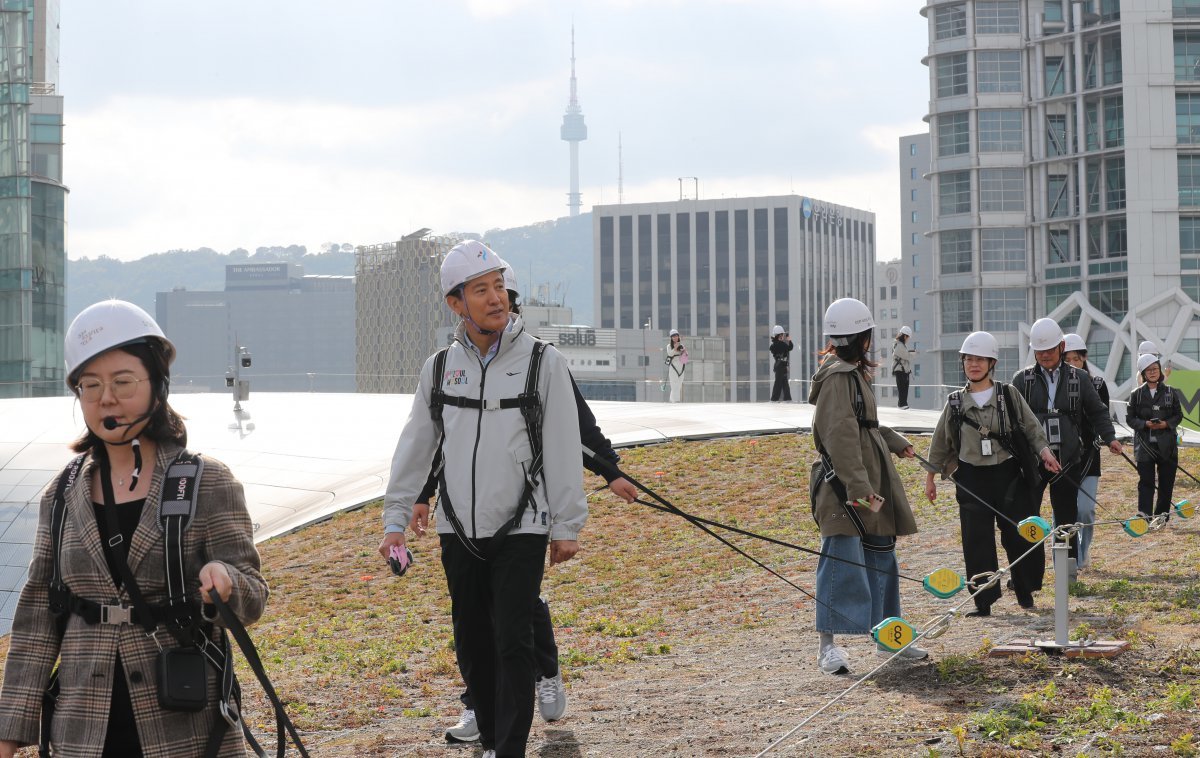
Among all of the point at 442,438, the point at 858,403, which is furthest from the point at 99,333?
the point at 858,403

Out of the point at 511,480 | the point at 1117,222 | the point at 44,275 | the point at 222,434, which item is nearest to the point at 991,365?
the point at 511,480

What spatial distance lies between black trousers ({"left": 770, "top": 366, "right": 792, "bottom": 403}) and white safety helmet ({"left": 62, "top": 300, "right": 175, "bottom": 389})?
2789 cm

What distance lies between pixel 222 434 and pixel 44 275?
132 feet

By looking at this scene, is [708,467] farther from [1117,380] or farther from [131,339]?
[1117,380]

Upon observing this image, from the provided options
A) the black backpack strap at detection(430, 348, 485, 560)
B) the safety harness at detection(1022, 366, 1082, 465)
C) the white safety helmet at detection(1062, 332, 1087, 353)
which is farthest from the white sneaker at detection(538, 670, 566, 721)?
the white safety helmet at detection(1062, 332, 1087, 353)

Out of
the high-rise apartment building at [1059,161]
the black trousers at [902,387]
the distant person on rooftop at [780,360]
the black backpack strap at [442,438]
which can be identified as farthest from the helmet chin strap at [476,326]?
the high-rise apartment building at [1059,161]

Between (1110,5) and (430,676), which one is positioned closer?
(430,676)

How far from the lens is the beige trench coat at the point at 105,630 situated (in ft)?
10.1

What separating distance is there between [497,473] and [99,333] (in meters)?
1.91

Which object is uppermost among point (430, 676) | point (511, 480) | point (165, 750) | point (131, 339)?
point (131, 339)

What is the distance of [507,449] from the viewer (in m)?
4.87

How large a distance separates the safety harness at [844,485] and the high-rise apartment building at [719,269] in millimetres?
167212

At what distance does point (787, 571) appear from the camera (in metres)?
12.5

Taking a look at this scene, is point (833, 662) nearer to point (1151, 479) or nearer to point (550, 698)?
point (550, 698)
